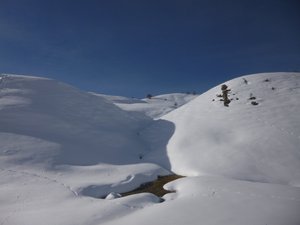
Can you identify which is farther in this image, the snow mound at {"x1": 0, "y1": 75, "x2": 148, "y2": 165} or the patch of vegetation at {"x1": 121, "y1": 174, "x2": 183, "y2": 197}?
the snow mound at {"x1": 0, "y1": 75, "x2": 148, "y2": 165}

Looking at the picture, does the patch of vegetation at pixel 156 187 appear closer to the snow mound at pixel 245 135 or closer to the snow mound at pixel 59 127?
the snow mound at pixel 245 135

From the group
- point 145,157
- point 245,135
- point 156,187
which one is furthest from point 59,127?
point 245,135

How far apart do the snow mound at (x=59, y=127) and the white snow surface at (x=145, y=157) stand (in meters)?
0.07

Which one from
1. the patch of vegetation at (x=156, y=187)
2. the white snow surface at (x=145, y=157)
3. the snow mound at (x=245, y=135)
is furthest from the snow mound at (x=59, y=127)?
the snow mound at (x=245, y=135)

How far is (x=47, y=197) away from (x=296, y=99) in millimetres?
18415

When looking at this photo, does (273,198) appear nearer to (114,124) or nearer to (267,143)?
(267,143)

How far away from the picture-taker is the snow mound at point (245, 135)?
12281mm

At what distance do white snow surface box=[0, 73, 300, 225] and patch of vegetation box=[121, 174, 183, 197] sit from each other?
11.9 inches

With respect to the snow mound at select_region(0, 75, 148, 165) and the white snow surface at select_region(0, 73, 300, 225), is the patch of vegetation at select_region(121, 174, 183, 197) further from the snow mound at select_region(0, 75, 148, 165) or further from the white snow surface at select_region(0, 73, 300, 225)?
the snow mound at select_region(0, 75, 148, 165)

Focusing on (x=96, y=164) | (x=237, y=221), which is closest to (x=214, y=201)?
(x=237, y=221)

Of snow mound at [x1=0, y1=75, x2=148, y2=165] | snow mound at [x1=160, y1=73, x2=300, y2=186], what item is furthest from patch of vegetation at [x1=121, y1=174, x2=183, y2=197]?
snow mound at [x1=0, y1=75, x2=148, y2=165]

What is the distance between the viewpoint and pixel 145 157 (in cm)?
1577

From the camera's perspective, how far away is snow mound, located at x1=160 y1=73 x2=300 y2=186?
12281mm

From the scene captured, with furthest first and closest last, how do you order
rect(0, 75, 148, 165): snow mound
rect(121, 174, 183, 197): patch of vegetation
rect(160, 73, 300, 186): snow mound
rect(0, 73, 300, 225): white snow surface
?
rect(0, 75, 148, 165): snow mound, rect(160, 73, 300, 186): snow mound, rect(121, 174, 183, 197): patch of vegetation, rect(0, 73, 300, 225): white snow surface
